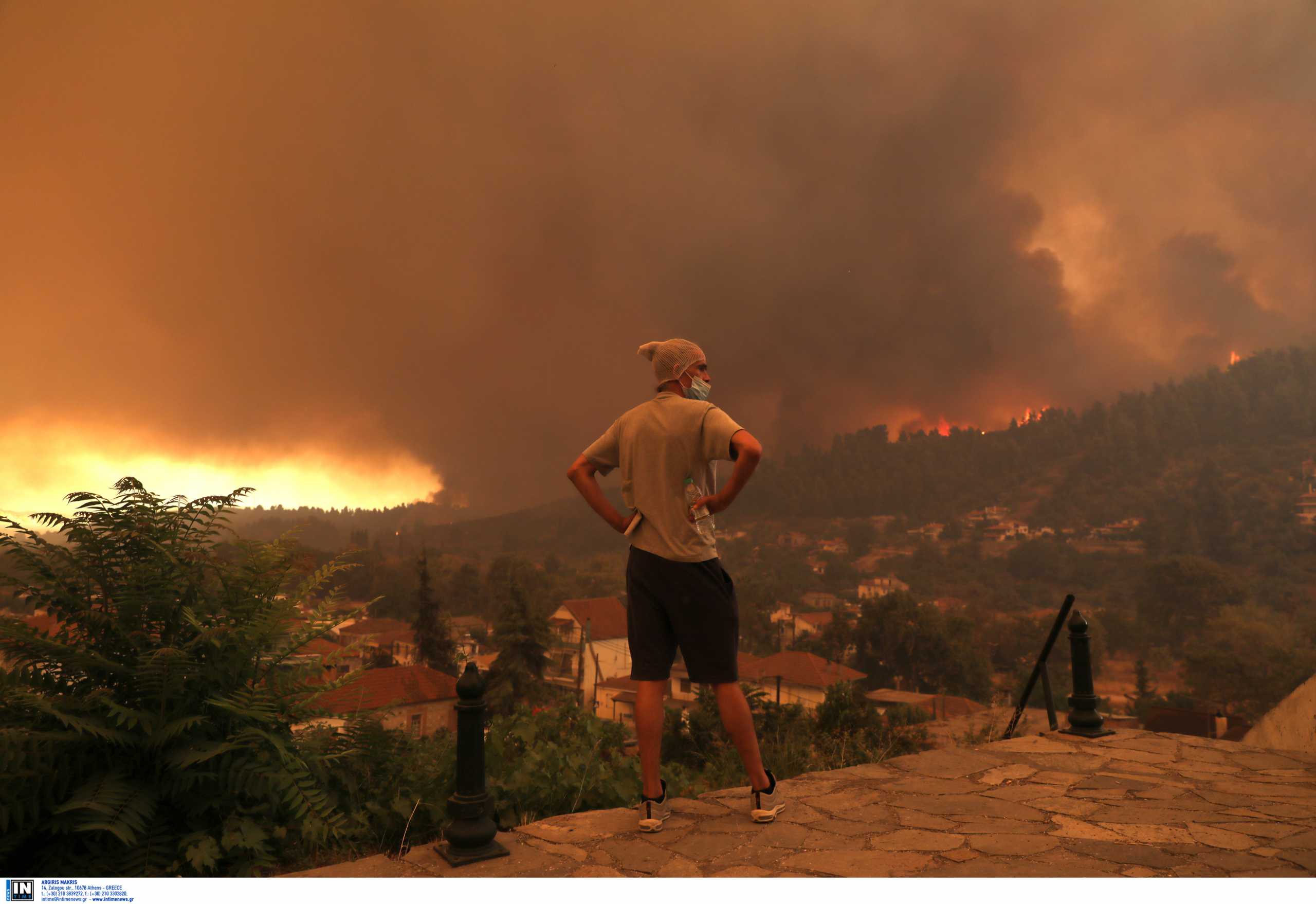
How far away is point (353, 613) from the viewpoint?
10.3 ft

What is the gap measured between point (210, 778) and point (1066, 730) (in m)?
4.76

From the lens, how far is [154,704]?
8.43 feet

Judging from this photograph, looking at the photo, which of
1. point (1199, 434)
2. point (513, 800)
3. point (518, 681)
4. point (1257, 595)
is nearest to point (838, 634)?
point (518, 681)

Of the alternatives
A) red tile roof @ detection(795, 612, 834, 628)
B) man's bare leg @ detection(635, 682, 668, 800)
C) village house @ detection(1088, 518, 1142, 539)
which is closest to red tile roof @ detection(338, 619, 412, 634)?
red tile roof @ detection(795, 612, 834, 628)

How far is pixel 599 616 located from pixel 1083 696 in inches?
1299

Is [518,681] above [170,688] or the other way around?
the other way around

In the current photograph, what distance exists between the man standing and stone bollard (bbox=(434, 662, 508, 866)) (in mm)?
564

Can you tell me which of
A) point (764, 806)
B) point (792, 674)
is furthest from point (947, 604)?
point (764, 806)

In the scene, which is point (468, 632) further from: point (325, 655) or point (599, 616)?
point (325, 655)

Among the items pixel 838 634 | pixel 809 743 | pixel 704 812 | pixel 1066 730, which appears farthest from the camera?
pixel 838 634

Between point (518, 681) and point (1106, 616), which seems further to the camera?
point (1106, 616)

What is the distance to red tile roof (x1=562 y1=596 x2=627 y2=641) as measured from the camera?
34.8 metres

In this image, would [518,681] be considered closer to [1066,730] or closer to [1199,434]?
[1066,730]
